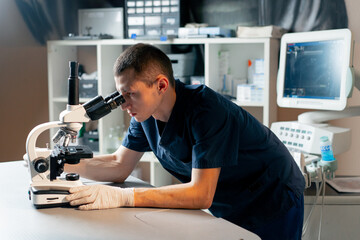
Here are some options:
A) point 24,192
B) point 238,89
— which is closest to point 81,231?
point 24,192

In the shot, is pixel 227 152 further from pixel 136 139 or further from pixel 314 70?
pixel 314 70

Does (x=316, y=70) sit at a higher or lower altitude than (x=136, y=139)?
higher

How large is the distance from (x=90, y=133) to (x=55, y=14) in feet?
3.00

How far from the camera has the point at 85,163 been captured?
5.65 ft

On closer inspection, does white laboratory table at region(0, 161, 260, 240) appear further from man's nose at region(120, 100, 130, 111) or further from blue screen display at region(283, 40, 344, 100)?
blue screen display at region(283, 40, 344, 100)

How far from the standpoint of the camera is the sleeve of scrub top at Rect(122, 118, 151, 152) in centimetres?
175

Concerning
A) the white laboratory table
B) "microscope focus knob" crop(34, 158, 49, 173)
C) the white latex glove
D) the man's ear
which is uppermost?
the man's ear

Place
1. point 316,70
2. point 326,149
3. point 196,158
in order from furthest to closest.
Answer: point 316,70, point 326,149, point 196,158

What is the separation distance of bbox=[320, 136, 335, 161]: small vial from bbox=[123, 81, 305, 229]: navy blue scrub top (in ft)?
1.45

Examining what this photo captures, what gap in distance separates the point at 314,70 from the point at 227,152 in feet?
3.45

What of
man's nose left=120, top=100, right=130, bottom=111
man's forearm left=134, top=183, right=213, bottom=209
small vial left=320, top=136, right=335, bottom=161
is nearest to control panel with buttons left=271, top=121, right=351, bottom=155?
small vial left=320, top=136, right=335, bottom=161

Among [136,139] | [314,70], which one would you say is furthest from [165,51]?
[136,139]

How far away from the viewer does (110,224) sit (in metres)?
1.31

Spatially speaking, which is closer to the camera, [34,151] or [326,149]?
[34,151]
